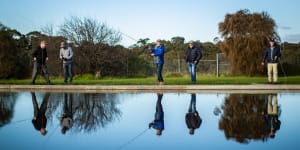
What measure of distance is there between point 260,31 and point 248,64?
2.25 meters

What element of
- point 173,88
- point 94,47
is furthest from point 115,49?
point 173,88

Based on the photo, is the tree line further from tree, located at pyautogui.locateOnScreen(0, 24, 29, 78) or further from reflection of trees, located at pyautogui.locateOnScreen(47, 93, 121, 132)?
reflection of trees, located at pyautogui.locateOnScreen(47, 93, 121, 132)

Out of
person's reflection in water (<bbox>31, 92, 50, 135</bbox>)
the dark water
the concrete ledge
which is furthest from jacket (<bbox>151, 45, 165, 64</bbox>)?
person's reflection in water (<bbox>31, 92, 50, 135</bbox>)

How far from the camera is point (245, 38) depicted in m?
23.7

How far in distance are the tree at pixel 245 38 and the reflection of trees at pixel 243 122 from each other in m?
15.5

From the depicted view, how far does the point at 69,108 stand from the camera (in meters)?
7.92

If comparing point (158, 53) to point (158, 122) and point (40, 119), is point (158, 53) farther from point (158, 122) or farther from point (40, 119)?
point (158, 122)

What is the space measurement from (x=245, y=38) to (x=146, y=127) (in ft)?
63.8

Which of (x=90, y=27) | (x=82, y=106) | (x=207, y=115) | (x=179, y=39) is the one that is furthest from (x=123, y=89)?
(x=179, y=39)

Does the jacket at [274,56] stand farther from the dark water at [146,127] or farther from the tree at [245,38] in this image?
the tree at [245,38]

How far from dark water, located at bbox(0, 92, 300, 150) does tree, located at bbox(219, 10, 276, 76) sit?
15.4 metres

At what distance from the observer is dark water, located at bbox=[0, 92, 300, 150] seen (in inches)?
170

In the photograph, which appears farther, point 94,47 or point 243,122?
point 94,47

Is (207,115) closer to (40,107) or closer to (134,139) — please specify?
(134,139)
